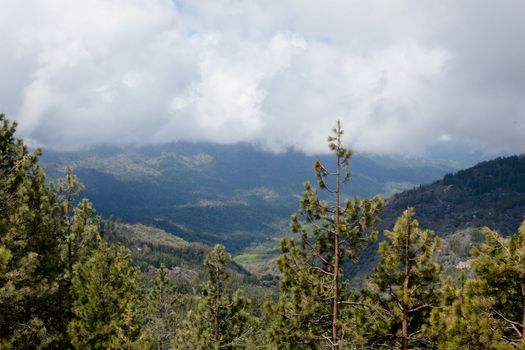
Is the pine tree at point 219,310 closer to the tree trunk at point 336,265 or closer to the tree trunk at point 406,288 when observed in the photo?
the tree trunk at point 336,265

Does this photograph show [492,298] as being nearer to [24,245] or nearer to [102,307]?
[24,245]

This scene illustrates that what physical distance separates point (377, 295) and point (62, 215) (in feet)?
81.6

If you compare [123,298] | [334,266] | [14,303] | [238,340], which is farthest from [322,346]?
[123,298]

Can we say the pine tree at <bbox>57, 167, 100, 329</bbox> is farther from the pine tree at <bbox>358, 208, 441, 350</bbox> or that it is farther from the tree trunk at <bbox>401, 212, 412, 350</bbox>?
the tree trunk at <bbox>401, 212, 412, 350</bbox>

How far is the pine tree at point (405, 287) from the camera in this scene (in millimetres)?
23297

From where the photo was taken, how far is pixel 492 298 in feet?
61.9

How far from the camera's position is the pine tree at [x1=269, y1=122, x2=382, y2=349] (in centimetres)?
2336

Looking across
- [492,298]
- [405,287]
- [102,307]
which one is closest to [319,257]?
[405,287]

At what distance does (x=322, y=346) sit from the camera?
24.5 metres

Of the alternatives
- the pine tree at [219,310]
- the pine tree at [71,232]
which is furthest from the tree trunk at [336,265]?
the pine tree at [71,232]

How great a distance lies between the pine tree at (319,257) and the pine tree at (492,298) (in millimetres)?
5256

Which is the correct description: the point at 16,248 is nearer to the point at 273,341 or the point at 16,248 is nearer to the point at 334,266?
the point at 273,341

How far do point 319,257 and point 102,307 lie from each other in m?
21.3

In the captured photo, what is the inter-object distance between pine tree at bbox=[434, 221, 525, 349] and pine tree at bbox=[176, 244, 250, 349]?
18.8m
